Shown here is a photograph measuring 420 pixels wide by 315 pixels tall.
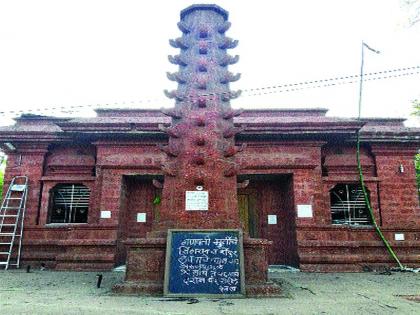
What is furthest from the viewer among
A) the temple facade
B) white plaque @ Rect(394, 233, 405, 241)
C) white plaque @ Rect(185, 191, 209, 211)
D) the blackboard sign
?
white plaque @ Rect(394, 233, 405, 241)

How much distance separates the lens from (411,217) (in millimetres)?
9992

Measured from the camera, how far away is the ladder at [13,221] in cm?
961

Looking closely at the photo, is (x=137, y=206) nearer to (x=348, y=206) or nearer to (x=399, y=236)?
(x=348, y=206)

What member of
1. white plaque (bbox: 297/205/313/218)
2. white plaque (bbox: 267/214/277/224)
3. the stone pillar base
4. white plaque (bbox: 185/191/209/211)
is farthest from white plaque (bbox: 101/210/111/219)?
white plaque (bbox: 297/205/313/218)

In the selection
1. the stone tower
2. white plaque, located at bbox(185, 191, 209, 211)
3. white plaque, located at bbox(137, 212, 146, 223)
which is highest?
the stone tower

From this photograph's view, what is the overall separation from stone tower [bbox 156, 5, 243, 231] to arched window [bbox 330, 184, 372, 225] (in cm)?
524

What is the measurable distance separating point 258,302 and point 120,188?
6197 millimetres

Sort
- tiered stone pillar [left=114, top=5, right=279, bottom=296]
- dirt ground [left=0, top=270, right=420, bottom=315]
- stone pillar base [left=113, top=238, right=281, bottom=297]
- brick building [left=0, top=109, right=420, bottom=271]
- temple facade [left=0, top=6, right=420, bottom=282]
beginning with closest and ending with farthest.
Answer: dirt ground [left=0, top=270, right=420, bottom=315]
stone pillar base [left=113, top=238, right=281, bottom=297]
tiered stone pillar [left=114, top=5, right=279, bottom=296]
temple facade [left=0, top=6, right=420, bottom=282]
brick building [left=0, top=109, right=420, bottom=271]

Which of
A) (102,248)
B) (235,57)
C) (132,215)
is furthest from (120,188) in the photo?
(235,57)

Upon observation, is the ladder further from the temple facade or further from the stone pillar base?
the stone pillar base

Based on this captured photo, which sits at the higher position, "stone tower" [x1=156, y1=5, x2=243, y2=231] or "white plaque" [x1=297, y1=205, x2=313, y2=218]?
"stone tower" [x1=156, y1=5, x2=243, y2=231]

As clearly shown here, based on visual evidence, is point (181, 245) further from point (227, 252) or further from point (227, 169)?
point (227, 169)

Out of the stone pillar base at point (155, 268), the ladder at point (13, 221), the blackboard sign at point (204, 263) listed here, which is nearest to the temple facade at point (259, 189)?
the ladder at point (13, 221)

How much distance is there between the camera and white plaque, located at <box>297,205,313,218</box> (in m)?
9.48
